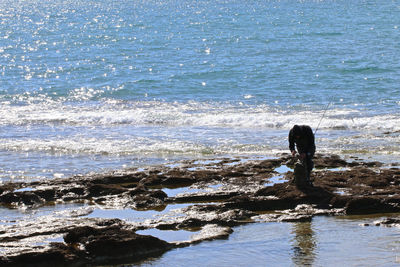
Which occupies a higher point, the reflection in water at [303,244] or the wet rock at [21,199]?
the wet rock at [21,199]

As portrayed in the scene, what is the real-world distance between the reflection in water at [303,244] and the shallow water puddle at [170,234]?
1421mm

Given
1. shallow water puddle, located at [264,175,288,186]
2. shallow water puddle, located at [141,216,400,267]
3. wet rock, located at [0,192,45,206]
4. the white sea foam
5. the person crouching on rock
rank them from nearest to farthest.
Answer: shallow water puddle, located at [141,216,400,267], wet rock, located at [0,192,45,206], the person crouching on rock, shallow water puddle, located at [264,175,288,186], the white sea foam

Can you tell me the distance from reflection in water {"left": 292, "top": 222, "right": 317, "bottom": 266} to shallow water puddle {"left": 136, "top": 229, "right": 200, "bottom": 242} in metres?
1.42

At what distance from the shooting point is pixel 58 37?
1944 inches

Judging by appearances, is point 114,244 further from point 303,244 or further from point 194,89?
point 194,89

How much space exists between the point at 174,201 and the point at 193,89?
17.9 meters

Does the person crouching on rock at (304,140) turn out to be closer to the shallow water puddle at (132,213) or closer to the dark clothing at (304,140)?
the dark clothing at (304,140)

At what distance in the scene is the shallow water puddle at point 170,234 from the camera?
9.62 metres

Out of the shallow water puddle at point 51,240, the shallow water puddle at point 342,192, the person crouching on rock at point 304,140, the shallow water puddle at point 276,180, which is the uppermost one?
the person crouching on rock at point 304,140

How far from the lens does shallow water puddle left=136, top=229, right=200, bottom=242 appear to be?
962 cm

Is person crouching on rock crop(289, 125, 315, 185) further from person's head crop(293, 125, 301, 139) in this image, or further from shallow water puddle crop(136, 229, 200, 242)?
shallow water puddle crop(136, 229, 200, 242)

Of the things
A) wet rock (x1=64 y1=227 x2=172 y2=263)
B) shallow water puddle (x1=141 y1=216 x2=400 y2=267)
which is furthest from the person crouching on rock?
wet rock (x1=64 y1=227 x2=172 y2=263)

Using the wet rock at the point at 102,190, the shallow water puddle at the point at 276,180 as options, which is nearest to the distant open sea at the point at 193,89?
the wet rock at the point at 102,190

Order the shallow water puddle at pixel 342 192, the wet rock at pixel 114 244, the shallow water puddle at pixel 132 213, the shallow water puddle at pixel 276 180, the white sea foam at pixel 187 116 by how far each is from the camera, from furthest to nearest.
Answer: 1. the white sea foam at pixel 187 116
2. the shallow water puddle at pixel 276 180
3. the shallow water puddle at pixel 342 192
4. the shallow water puddle at pixel 132 213
5. the wet rock at pixel 114 244
